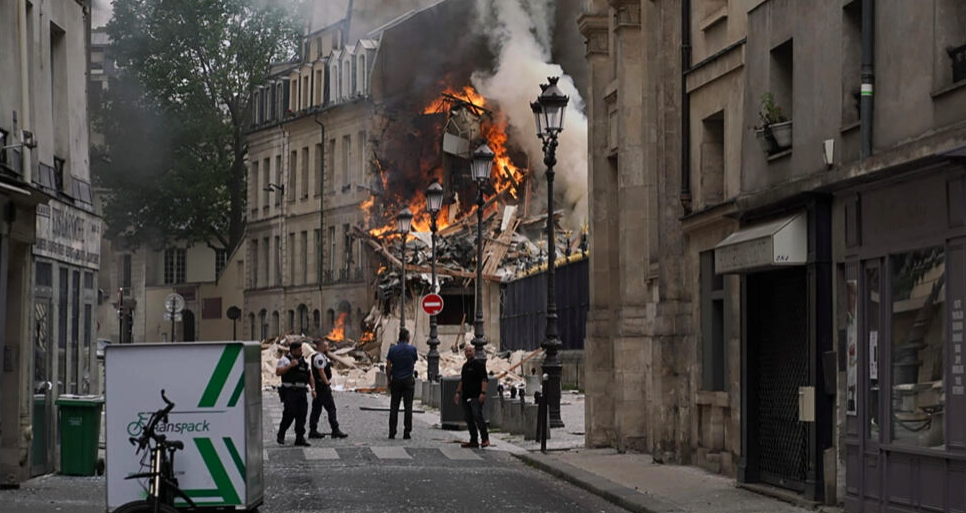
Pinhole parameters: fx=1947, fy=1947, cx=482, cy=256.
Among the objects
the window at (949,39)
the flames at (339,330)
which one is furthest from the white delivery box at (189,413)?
the flames at (339,330)

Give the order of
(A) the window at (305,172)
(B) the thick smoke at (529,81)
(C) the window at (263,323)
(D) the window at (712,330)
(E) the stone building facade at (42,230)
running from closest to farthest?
(E) the stone building facade at (42,230) → (D) the window at (712,330) → (B) the thick smoke at (529,81) → (A) the window at (305,172) → (C) the window at (263,323)

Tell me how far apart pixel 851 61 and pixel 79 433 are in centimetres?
1045

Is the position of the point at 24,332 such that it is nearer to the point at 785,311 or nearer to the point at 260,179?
the point at 785,311

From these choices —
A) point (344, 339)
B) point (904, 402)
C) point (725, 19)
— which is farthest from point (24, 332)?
point (344, 339)

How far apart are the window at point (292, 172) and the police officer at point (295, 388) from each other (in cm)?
6473

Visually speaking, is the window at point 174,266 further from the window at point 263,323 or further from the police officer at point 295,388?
the police officer at point 295,388

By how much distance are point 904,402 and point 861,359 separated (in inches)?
39.4

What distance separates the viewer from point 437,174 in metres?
76.8

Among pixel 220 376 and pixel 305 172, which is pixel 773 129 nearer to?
pixel 220 376

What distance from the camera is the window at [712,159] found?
78.3ft

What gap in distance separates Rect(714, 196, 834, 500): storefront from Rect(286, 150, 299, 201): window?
2947 inches

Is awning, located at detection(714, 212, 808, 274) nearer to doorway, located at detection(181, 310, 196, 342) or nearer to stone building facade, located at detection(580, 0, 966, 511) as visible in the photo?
stone building facade, located at detection(580, 0, 966, 511)

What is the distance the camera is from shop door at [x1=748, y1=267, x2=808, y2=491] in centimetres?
1920

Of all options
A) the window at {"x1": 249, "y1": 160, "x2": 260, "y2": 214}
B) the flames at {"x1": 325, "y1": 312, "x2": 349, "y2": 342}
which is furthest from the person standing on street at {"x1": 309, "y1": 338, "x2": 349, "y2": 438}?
the window at {"x1": 249, "y1": 160, "x2": 260, "y2": 214}
